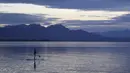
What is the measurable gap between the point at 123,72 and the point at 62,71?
13.6 metres

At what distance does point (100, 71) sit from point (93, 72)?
254cm

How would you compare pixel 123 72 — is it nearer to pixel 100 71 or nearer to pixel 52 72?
pixel 100 71

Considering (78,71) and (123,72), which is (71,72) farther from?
(123,72)

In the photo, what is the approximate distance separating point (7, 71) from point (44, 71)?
8346mm

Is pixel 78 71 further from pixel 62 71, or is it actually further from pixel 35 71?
pixel 35 71

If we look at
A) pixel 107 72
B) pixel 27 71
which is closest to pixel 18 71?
pixel 27 71

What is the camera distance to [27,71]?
8731 cm

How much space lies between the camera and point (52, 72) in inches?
3346

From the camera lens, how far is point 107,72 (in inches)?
3312

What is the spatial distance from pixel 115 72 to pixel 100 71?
3.34 metres

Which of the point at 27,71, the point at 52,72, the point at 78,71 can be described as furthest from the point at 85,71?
the point at 27,71

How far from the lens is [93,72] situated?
84375mm

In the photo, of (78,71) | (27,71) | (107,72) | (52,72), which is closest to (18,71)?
(27,71)

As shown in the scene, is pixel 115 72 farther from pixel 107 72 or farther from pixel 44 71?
pixel 44 71
